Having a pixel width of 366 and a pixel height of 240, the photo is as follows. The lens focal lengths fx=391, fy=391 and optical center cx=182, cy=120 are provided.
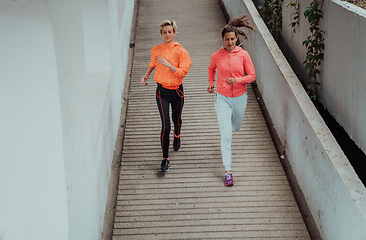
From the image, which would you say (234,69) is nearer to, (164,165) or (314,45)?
(314,45)

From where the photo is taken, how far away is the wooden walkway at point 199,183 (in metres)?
3.98

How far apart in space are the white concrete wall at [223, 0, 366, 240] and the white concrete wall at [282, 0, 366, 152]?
0.33m

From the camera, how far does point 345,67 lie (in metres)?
4.13

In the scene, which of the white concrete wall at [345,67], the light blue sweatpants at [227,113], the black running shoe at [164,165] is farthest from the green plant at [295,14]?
the black running shoe at [164,165]

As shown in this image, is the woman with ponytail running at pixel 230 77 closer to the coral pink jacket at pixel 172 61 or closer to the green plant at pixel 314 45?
the coral pink jacket at pixel 172 61

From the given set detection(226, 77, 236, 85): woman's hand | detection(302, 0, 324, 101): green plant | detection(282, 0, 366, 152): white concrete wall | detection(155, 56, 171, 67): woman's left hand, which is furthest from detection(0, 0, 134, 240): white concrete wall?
detection(302, 0, 324, 101): green plant

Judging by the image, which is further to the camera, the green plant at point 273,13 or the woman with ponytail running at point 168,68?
the green plant at point 273,13

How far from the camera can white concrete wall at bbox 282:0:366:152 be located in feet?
12.2

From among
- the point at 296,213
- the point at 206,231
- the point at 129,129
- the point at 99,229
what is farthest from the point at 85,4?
the point at 296,213

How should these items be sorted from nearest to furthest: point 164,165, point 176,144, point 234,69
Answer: point 234,69 < point 164,165 < point 176,144

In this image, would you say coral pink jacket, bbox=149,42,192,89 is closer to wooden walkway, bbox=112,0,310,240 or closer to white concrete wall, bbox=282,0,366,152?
wooden walkway, bbox=112,0,310,240

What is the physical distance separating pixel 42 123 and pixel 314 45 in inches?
142

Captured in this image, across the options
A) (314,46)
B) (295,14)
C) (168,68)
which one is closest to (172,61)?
(168,68)

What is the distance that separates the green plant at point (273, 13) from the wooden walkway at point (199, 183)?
1.21m
